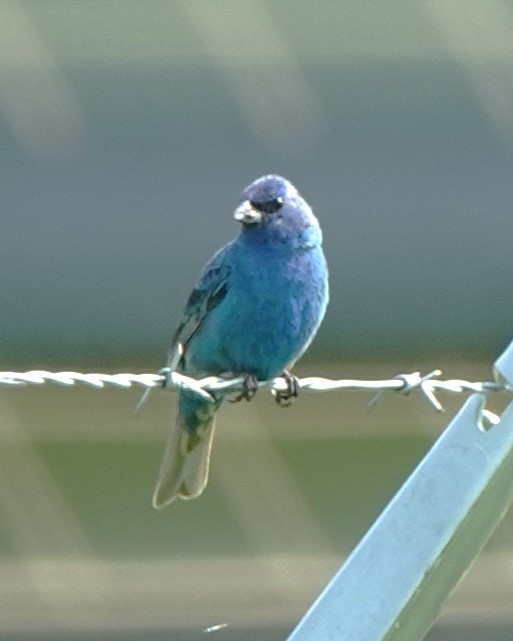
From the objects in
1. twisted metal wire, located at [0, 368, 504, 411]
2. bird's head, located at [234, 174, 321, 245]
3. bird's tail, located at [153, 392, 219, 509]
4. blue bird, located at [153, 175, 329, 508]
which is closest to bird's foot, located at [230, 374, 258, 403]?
blue bird, located at [153, 175, 329, 508]

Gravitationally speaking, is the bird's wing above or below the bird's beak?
below

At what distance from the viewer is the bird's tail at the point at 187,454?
446cm

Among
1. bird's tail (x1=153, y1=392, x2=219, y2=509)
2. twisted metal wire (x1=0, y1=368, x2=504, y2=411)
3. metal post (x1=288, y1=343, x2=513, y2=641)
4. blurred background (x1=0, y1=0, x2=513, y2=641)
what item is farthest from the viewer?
blurred background (x1=0, y1=0, x2=513, y2=641)

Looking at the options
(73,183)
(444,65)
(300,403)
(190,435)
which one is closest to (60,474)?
(300,403)

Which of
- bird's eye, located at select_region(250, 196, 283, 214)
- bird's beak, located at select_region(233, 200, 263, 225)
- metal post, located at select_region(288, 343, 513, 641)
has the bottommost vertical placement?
metal post, located at select_region(288, 343, 513, 641)

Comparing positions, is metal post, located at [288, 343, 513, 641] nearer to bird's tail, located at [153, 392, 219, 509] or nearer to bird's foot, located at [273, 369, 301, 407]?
bird's foot, located at [273, 369, 301, 407]

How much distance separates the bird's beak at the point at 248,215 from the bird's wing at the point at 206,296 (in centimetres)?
11

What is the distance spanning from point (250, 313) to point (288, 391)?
8.8 inches

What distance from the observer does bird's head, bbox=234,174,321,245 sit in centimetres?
450

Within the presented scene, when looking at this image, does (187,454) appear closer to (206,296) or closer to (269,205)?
(206,296)

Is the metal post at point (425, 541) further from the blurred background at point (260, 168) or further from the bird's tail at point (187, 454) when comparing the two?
the blurred background at point (260, 168)

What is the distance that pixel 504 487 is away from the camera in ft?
9.61

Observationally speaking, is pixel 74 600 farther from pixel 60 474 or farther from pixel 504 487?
pixel 504 487

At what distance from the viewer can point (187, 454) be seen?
14.8 ft
